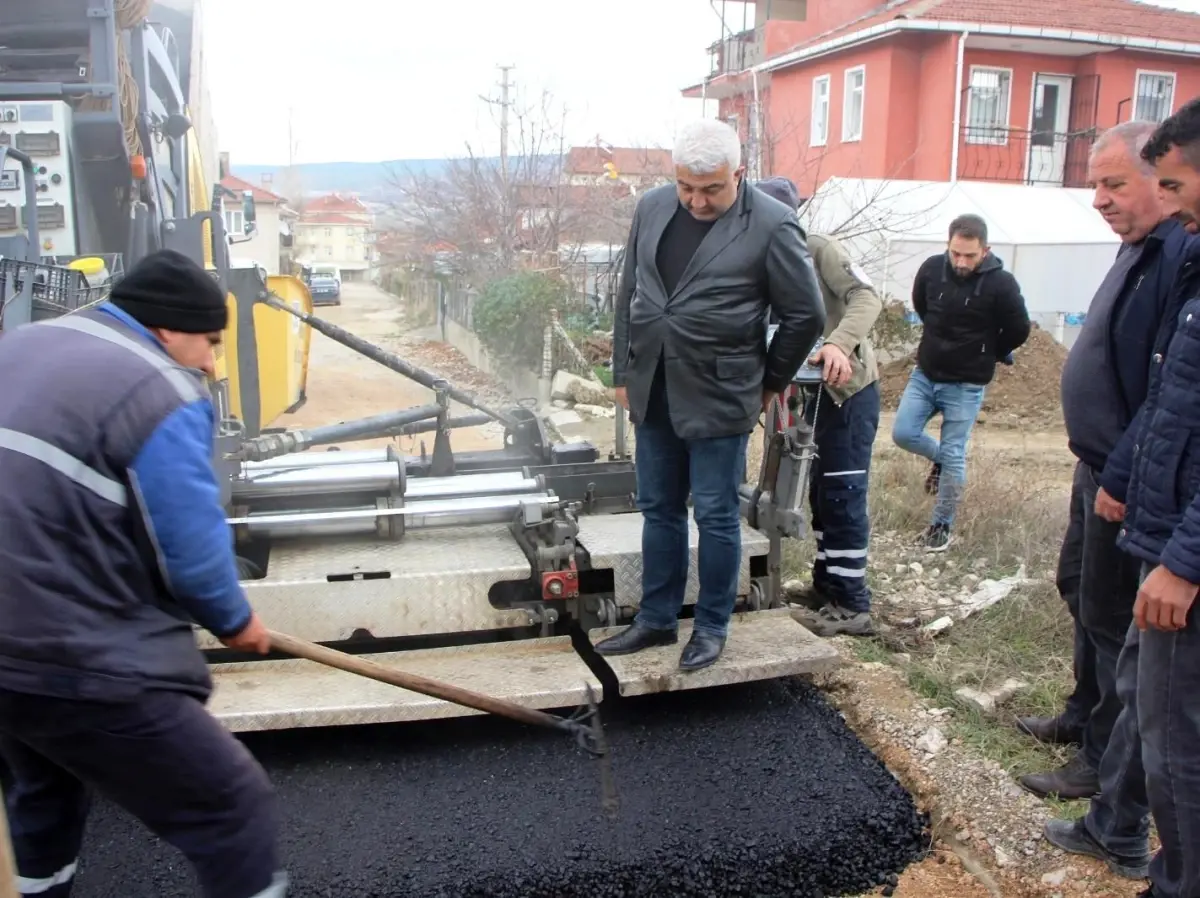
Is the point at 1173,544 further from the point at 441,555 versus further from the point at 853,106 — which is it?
the point at 853,106

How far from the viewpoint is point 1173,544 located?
2369 millimetres

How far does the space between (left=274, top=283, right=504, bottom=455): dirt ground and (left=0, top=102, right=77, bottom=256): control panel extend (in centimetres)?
256

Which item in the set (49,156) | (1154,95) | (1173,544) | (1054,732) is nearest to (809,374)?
(1054,732)

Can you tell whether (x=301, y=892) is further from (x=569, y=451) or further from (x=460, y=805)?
(x=569, y=451)

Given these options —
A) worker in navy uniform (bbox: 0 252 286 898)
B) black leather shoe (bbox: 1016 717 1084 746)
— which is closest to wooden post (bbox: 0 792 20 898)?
worker in navy uniform (bbox: 0 252 286 898)

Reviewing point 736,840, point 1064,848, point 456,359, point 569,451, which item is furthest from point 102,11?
point 456,359

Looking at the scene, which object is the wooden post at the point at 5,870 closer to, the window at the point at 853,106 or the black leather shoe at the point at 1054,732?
the black leather shoe at the point at 1054,732

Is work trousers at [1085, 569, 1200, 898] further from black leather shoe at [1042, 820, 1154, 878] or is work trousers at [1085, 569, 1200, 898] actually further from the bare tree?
the bare tree

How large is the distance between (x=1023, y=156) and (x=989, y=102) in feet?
4.10

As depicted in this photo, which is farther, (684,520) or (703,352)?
(684,520)

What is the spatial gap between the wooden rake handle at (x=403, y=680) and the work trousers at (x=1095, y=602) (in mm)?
1565

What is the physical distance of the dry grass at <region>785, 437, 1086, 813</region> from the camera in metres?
3.94

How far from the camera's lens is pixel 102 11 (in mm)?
6301

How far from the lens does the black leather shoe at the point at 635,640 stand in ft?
12.6
